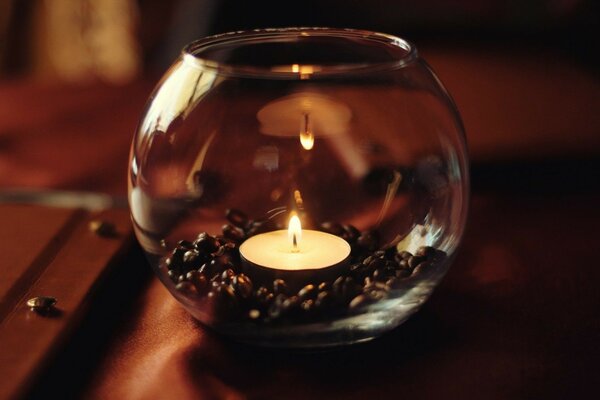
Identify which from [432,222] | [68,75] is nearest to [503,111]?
[432,222]

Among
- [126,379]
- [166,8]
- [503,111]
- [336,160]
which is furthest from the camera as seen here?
[166,8]

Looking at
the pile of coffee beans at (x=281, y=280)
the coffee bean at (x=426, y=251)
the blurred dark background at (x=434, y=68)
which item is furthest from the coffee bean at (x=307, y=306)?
the blurred dark background at (x=434, y=68)

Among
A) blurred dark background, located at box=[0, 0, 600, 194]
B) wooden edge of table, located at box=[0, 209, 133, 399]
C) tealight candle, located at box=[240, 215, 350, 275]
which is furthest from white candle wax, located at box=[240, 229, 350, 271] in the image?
blurred dark background, located at box=[0, 0, 600, 194]

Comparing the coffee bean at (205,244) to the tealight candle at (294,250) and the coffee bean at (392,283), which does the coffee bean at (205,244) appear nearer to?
the tealight candle at (294,250)

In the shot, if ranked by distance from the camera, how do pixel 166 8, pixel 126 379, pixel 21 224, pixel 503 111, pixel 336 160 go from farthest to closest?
pixel 166 8
pixel 503 111
pixel 336 160
pixel 21 224
pixel 126 379

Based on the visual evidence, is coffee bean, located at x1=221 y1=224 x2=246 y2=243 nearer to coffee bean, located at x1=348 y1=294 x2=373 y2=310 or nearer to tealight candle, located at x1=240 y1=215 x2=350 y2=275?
tealight candle, located at x1=240 y1=215 x2=350 y2=275

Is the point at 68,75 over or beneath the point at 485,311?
beneath

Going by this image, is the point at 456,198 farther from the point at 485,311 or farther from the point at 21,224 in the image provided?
the point at 21,224

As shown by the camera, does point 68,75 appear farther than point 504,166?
Yes
